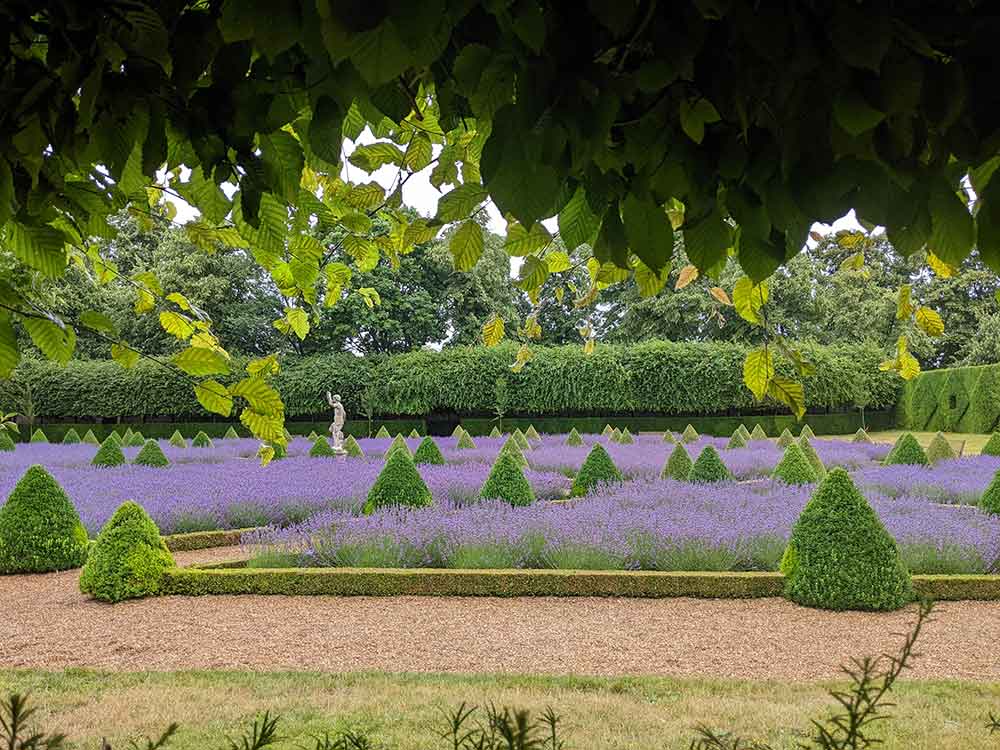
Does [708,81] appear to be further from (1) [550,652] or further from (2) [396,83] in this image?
(1) [550,652]

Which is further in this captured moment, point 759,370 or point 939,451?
point 939,451

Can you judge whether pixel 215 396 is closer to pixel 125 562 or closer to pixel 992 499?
pixel 125 562

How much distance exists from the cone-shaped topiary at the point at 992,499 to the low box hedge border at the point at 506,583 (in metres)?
2.83

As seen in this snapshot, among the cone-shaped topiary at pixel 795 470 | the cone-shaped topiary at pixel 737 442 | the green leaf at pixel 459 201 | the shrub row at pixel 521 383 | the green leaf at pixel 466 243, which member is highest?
the shrub row at pixel 521 383

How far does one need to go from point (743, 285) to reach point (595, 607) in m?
4.84

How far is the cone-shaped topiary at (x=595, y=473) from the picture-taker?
1148cm

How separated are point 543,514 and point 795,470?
14.6 ft

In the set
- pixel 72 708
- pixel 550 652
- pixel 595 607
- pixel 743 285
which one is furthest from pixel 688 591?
pixel 743 285

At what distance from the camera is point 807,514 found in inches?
257

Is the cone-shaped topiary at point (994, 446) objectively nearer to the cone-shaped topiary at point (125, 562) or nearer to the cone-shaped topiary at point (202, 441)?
the cone-shaped topiary at point (125, 562)

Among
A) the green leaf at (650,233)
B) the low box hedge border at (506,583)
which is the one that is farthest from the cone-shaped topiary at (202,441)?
the green leaf at (650,233)

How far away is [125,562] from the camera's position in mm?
6613

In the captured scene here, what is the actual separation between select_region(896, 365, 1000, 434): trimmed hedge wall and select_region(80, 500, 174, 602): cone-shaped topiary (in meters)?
22.3

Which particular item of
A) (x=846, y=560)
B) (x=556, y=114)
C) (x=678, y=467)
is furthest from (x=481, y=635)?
(x=678, y=467)
